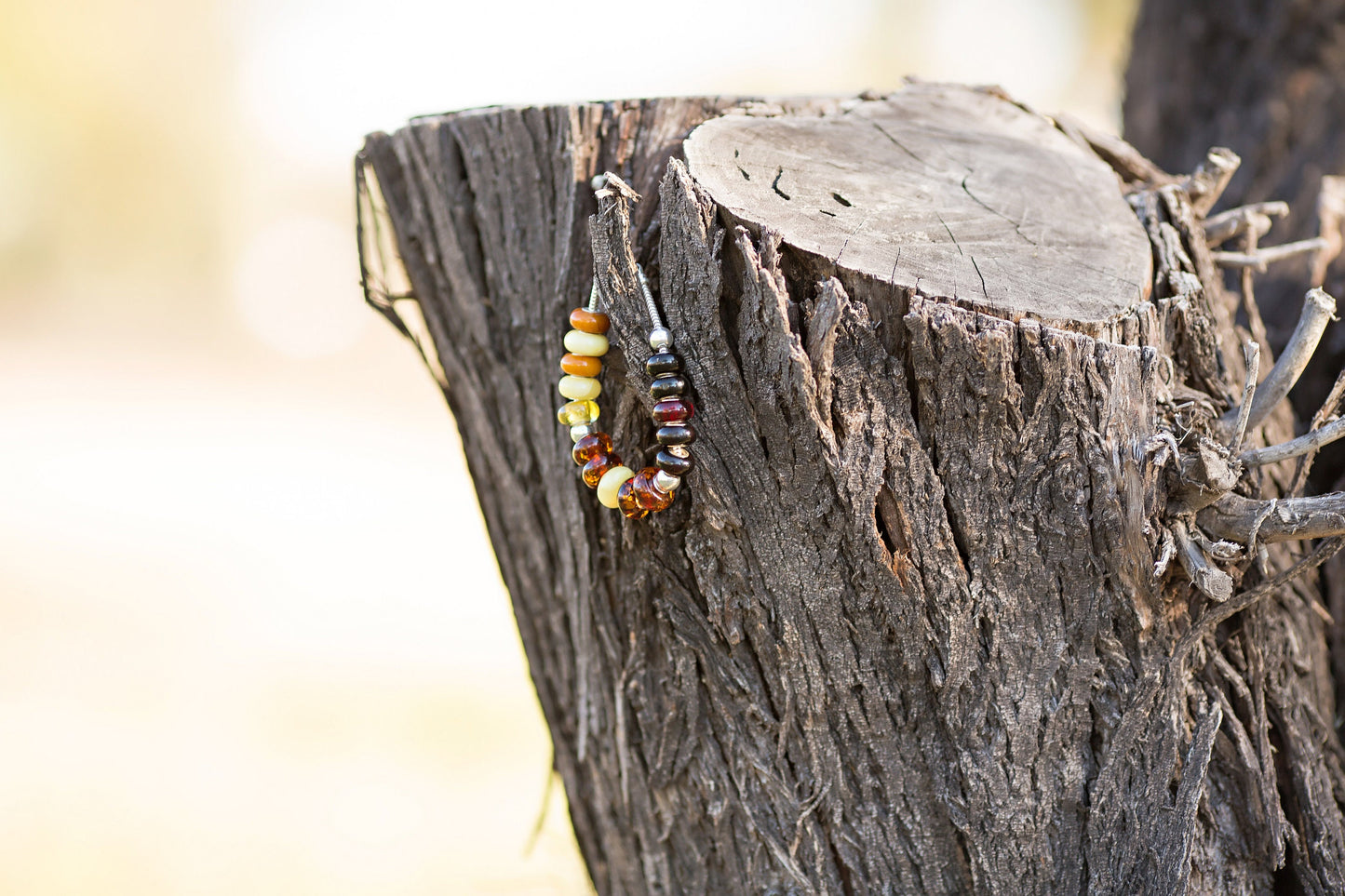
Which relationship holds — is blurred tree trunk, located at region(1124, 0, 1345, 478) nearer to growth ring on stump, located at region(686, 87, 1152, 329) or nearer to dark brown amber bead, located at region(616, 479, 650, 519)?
growth ring on stump, located at region(686, 87, 1152, 329)

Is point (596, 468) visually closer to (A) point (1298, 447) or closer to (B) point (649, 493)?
(B) point (649, 493)

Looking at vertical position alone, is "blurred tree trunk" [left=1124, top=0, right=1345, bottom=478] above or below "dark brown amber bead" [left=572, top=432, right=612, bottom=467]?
above

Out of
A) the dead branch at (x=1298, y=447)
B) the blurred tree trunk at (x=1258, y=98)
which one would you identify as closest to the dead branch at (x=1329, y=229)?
the blurred tree trunk at (x=1258, y=98)

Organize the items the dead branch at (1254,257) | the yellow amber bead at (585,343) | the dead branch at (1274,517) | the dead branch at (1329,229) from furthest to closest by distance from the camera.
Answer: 1. the dead branch at (1329,229)
2. the dead branch at (1254,257)
3. the yellow amber bead at (585,343)
4. the dead branch at (1274,517)

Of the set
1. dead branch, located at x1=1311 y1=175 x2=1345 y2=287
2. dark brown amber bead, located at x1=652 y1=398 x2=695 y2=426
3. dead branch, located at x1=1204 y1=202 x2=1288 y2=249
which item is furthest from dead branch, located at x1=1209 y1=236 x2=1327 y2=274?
dark brown amber bead, located at x1=652 y1=398 x2=695 y2=426

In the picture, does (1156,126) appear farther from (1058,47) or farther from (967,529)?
(1058,47)

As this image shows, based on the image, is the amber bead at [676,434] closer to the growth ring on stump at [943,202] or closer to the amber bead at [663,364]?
the amber bead at [663,364]
